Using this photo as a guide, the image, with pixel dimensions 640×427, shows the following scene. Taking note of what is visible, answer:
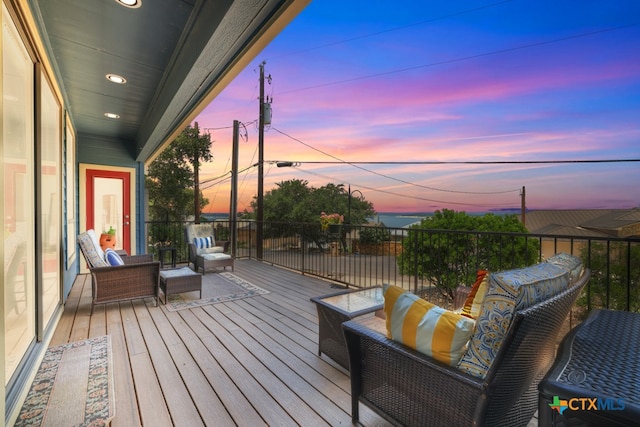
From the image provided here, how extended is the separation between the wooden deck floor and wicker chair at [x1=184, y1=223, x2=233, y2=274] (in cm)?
170

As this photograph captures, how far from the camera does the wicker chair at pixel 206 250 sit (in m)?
5.50

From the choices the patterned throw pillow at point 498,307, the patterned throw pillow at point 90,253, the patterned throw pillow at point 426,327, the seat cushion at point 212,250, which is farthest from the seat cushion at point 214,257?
the patterned throw pillow at point 498,307

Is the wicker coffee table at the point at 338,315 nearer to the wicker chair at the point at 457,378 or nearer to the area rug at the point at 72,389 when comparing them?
the wicker chair at the point at 457,378

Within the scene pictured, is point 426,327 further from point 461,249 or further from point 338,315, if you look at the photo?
point 461,249

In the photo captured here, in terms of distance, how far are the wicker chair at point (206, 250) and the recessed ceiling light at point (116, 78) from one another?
10.6 feet

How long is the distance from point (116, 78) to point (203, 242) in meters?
3.66

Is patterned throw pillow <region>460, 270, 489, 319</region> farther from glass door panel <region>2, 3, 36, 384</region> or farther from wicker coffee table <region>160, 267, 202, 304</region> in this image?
wicker coffee table <region>160, 267, 202, 304</region>

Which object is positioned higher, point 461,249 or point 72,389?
point 461,249

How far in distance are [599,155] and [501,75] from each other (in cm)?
552

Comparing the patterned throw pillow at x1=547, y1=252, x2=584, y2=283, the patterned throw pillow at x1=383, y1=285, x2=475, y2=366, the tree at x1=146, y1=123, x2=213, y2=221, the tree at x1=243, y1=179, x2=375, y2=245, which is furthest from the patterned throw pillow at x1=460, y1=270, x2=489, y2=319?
the tree at x1=243, y1=179, x2=375, y2=245

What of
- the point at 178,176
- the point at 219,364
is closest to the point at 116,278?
the point at 219,364

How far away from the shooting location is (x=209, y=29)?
1842 mm

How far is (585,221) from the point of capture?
45.9 ft

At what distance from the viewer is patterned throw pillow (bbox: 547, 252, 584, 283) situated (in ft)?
4.51
